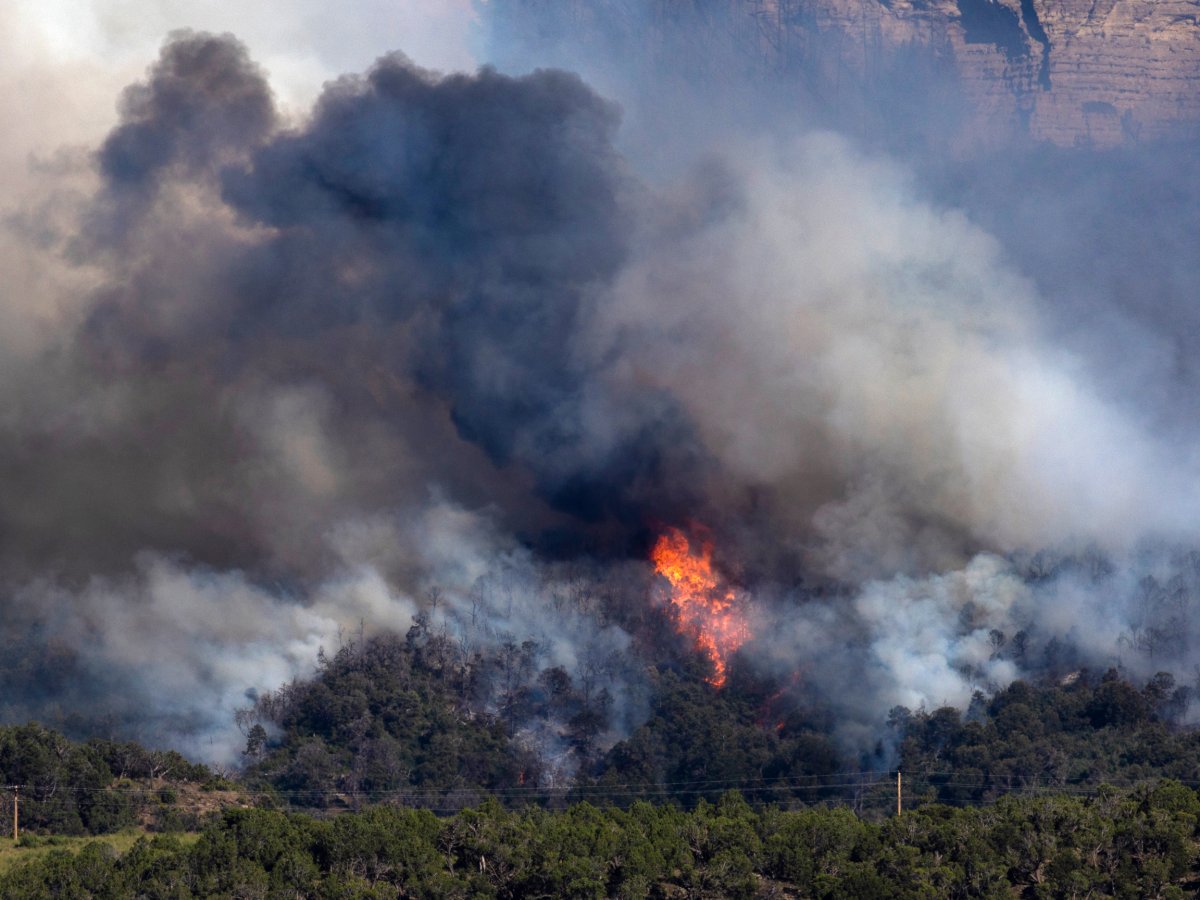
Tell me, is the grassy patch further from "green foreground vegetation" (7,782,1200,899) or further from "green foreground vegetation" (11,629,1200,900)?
"green foreground vegetation" (7,782,1200,899)

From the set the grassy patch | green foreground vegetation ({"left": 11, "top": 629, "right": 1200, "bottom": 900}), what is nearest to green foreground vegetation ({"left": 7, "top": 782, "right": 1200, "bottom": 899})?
green foreground vegetation ({"left": 11, "top": 629, "right": 1200, "bottom": 900})

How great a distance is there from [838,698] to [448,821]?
218 feet

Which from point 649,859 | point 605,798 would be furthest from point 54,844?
point 605,798

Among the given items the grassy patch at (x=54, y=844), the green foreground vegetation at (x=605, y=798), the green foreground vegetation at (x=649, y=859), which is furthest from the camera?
the grassy patch at (x=54, y=844)

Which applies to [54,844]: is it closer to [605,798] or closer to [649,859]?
[649,859]

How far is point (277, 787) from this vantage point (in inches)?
5659

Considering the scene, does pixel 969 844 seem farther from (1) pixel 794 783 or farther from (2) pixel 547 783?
(2) pixel 547 783

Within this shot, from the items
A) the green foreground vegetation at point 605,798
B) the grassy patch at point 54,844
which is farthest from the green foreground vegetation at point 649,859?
the grassy patch at point 54,844

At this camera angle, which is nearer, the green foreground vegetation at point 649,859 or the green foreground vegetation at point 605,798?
the green foreground vegetation at point 649,859

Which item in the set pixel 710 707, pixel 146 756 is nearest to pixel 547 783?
pixel 710 707

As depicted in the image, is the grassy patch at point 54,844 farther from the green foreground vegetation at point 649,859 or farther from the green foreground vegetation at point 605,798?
the green foreground vegetation at point 649,859

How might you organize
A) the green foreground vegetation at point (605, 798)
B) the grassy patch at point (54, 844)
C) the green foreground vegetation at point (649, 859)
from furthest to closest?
the grassy patch at point (54, 844), the green foreground vegetation at point (605, 798), the green foreground vegetation at point (649, 859)

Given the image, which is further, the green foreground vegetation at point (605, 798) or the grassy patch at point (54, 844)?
the grassy patch at point (54, 844)

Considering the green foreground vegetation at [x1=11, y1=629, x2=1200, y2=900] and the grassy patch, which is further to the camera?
the grassy patch
